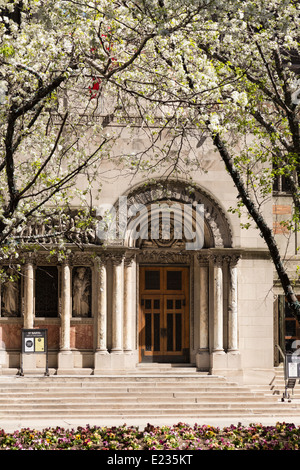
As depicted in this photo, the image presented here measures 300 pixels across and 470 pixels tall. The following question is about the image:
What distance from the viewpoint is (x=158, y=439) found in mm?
15008

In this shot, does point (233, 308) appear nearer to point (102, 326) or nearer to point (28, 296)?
point (102, 326)

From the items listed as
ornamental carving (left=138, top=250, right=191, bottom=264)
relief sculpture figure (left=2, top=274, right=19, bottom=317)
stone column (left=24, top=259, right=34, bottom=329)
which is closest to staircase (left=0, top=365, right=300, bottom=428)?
stone column (left=24, top=259, right=34, bottom=329)

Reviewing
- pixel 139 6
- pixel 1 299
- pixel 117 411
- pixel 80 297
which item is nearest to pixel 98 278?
pixel 80 297

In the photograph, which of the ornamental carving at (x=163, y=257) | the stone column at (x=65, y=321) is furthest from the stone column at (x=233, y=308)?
the stone column at (x=65, y=321)

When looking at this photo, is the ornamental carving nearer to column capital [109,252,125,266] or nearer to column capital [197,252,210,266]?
column capital [197,252,210,266]

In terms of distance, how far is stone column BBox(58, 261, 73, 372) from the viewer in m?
25.0

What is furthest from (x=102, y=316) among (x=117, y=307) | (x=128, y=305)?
(x=128, y=305)

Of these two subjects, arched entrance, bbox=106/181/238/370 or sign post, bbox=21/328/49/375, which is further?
arched entrance, bbox=106/181/238/370

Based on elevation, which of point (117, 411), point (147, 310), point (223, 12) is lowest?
point (117, 411)

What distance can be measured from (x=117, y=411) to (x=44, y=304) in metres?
4.58

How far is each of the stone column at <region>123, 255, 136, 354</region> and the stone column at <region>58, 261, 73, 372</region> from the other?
1.66m

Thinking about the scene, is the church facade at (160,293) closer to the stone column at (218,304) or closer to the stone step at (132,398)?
the stone column at (218,304)

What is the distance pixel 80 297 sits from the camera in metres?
25.6
